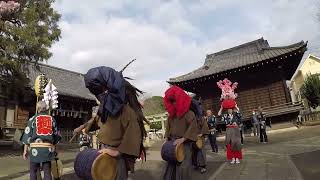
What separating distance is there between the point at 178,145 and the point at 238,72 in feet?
69.2

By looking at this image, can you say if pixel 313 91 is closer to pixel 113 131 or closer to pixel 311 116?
pixel 311 116

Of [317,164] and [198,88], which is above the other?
[198,88]

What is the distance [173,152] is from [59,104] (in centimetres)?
2452

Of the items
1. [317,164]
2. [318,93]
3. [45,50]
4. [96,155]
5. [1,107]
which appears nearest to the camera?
[96,155]

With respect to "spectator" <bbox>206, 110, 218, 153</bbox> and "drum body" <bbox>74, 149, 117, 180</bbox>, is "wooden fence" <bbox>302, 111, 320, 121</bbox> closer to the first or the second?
"spectator" <bbox>206, 110, 218, 153</bbox>

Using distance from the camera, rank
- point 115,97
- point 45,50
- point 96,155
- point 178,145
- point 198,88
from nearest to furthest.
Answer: point 96,155 < point 115,97 < point 178,145 < point 45,50 < point 198,88

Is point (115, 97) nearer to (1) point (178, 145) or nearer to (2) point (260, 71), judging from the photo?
(1) point (178, 145)

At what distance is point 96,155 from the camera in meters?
4.25

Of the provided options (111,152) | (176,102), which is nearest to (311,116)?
(176,102)

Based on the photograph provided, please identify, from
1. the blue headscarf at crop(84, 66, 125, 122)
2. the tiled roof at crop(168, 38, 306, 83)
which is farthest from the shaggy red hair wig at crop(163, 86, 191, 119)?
the tiled roof at crop(168, 38, 306, 83)

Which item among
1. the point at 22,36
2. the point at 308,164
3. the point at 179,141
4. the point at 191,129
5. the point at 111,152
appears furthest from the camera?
the point at 22,36

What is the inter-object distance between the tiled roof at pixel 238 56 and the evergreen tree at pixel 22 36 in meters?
11.9

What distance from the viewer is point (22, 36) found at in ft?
59.7

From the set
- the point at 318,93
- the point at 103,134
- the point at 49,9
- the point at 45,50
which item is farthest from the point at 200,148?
the point at 318,93
